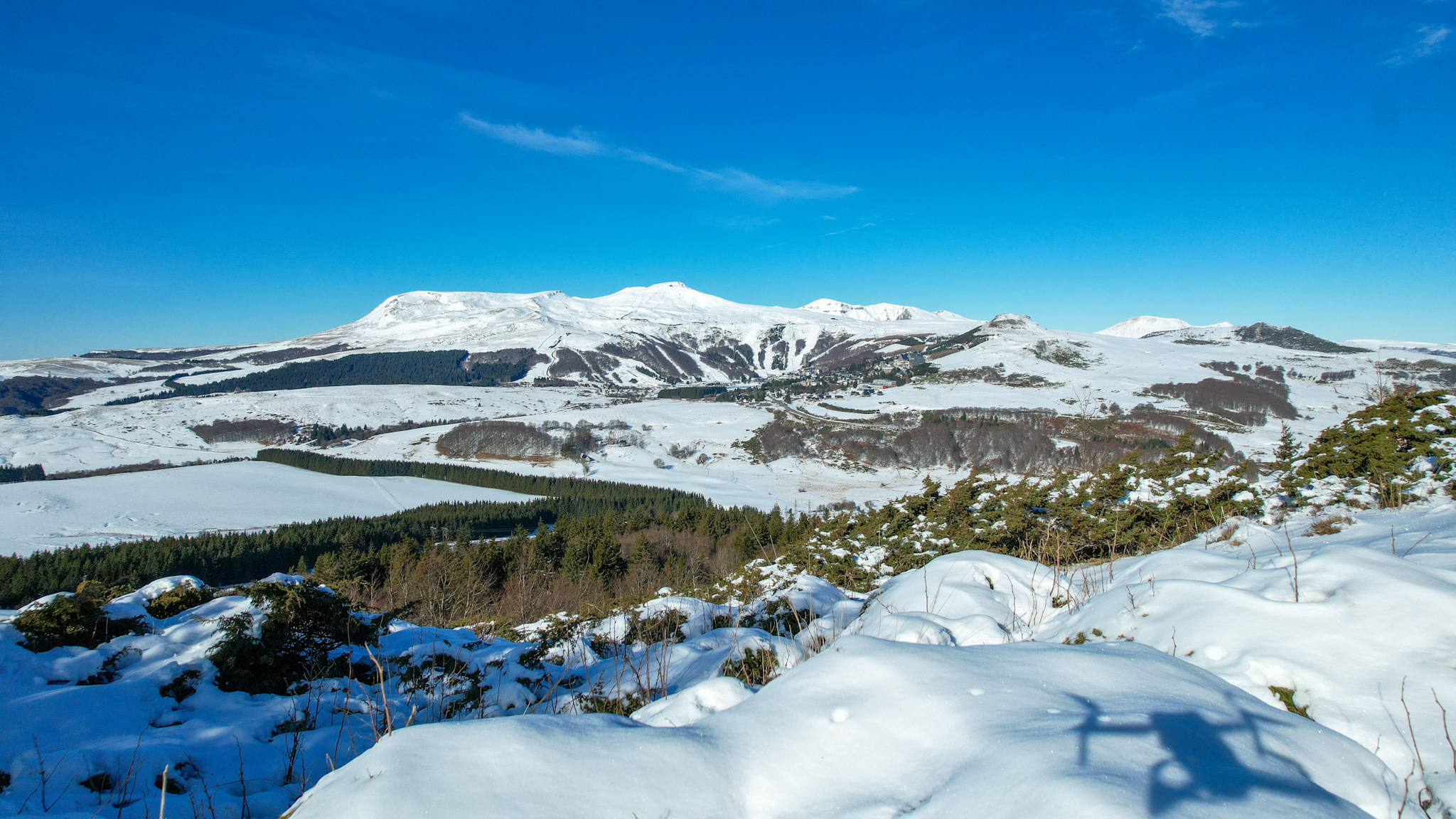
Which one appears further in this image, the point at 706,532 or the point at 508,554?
the point at 706,532

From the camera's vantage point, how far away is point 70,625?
18.5 feet

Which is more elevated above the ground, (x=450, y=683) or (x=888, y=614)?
(x=888, y=614)

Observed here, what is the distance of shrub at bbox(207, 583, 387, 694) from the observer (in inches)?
212

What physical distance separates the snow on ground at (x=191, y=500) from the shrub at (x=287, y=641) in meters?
69.0

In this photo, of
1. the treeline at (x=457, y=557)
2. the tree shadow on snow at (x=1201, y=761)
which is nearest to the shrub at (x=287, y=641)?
the tree shadow on snow at (x=1201, y=761)

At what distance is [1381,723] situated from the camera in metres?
2.53

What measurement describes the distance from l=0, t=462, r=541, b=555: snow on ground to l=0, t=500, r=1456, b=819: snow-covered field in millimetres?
71496

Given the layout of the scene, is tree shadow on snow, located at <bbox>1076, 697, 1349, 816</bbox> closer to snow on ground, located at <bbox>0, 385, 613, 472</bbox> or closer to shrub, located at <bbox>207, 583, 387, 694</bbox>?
shrub, located at <bbox>207, 583, 387, 694</bbox>

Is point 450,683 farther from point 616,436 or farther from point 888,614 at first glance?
point 616,436

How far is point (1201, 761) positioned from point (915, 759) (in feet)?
3.09

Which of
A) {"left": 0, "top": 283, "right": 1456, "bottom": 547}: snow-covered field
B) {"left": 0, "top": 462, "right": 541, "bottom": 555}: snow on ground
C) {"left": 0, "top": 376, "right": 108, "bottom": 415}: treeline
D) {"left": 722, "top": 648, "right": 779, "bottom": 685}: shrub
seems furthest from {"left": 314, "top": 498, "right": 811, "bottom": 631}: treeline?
{"left": 0, "top": 376, "right": 108, "bottom": 415}: treeline

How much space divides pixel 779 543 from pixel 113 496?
82.4 metres

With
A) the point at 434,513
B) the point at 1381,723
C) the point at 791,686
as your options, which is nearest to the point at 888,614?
the point at 791,686

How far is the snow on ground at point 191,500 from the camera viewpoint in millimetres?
56062
